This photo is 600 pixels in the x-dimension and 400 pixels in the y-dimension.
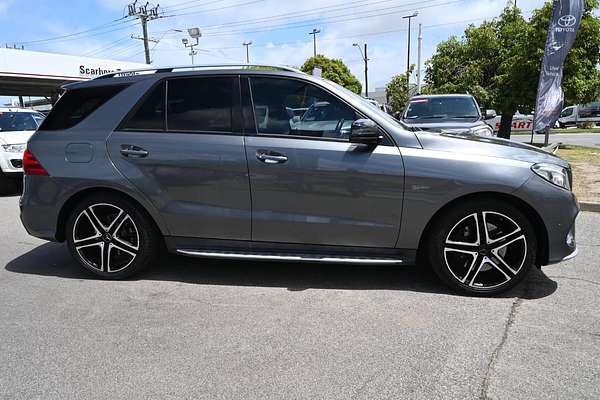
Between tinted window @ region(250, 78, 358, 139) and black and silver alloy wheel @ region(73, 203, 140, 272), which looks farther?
black and silver alloy wheel @ region(73, 203, 140, 272)

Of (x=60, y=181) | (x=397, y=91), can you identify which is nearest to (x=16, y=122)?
(x=60, y=181)

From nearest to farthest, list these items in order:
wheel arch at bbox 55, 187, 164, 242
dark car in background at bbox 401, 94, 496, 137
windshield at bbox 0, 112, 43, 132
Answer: wheel arch at bbox 55, 187, 164, 242, dark car in background at bbox 401, 94, 496, 137, windshield at bbox 0, 112, 43, 132

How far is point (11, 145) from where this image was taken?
352 inches

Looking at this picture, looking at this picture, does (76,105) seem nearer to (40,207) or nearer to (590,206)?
(40,207)

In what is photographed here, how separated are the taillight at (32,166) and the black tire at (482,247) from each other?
11.0ft

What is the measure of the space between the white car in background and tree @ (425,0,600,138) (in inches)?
551

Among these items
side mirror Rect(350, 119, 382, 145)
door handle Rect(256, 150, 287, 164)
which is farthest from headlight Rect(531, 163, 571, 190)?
door handle Rect(256, 150, 287, 164)

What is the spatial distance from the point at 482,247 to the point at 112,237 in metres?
3.10

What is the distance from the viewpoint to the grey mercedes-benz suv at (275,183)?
3631 millimetres

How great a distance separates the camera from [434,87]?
20078mm

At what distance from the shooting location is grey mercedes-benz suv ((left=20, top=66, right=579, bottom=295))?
3631 mm

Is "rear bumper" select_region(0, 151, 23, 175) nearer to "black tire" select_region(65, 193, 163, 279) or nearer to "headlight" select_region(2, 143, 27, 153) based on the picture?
"headlight" select_region(2, 143, 27, 153)

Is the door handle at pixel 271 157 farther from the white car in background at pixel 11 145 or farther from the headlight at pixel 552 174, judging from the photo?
the white car in background at pixel 11 145

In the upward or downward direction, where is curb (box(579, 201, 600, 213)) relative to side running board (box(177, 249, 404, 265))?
downward
